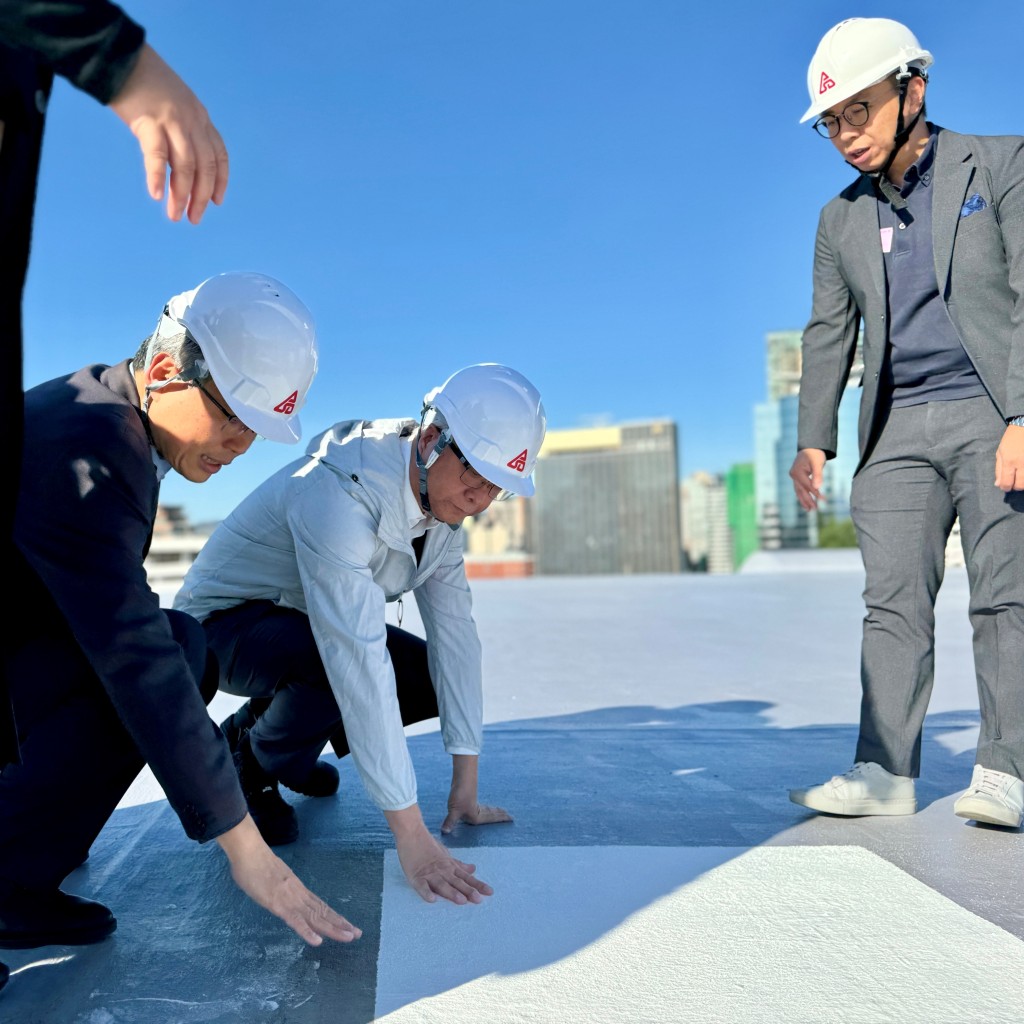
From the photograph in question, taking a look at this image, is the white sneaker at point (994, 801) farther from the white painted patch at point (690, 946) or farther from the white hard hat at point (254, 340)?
the white hard hat at point (254, 340)

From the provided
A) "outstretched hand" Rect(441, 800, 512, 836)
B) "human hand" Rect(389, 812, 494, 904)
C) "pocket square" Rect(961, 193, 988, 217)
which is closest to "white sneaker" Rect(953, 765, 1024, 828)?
"outstretched hand" Rect(441, 800, 512, 836)

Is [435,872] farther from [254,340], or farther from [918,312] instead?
[918,312]

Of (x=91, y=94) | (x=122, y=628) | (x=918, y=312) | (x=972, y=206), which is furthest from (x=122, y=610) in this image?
(x=972, y=206)

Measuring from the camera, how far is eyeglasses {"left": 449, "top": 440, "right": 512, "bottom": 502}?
187cm

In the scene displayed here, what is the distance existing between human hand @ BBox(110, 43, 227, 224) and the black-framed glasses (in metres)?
1.57

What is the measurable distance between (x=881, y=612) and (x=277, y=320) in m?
1.50

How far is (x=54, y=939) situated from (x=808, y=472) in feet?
6.15

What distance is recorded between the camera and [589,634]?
234 inches

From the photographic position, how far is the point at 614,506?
128 meters

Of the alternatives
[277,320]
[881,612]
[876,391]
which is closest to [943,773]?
[881,612]

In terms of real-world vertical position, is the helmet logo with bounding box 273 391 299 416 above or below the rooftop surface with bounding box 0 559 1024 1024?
above

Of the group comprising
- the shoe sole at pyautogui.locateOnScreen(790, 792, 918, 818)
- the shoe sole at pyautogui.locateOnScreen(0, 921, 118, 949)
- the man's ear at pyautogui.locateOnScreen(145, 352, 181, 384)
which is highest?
the man's ear at pyautogui.locateOnScreen(145, 352, 181, 384)

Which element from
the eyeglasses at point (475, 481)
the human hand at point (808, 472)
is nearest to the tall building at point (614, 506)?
the human hand at point (808, 472)

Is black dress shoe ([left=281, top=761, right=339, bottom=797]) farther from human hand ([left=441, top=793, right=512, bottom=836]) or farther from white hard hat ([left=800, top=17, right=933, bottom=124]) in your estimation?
white hard hat ([left=800, top=17, right=933, bottom=124])
